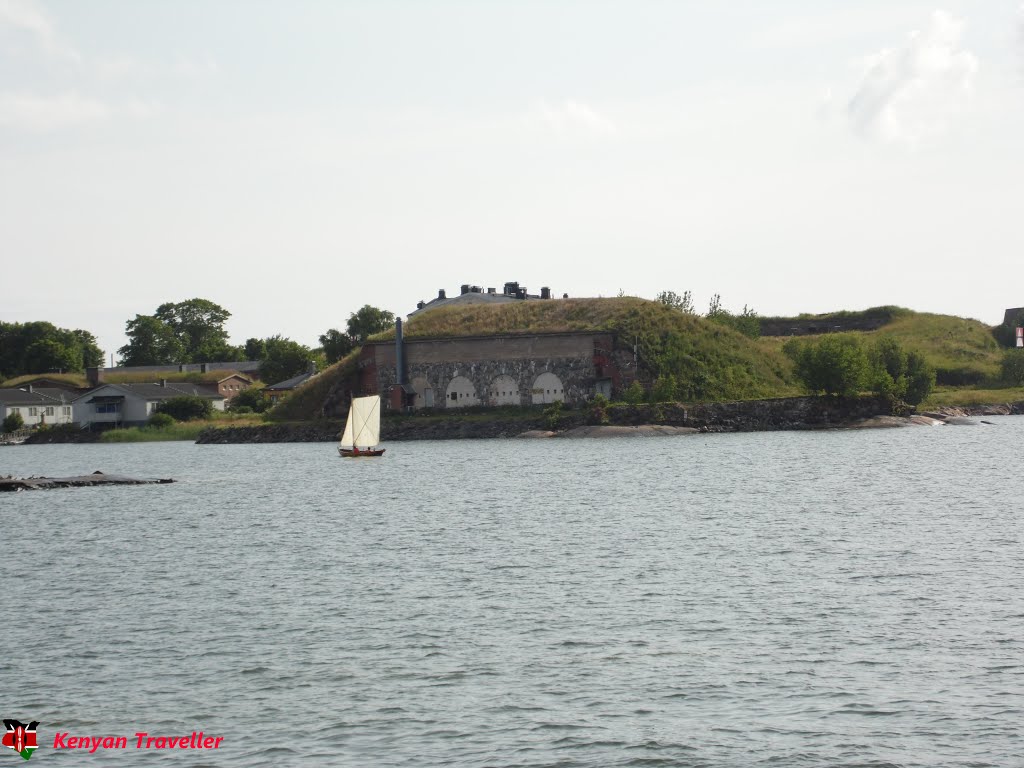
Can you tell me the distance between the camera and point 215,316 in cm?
19638

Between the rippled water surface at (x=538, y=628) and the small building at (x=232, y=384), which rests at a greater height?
the small building at (x=232, y=384)

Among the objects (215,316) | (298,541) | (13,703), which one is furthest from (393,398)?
(215,316)

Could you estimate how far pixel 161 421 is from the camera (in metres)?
117

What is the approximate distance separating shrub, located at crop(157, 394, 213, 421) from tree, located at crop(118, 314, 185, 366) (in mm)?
61675

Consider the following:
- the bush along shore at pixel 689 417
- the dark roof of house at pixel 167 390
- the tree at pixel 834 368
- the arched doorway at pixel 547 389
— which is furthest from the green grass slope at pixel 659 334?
the dark roof of house at pixel 167 390

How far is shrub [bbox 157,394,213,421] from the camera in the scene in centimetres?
11925

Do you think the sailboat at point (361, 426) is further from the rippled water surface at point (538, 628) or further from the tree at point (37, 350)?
the tree at point (37, 350)

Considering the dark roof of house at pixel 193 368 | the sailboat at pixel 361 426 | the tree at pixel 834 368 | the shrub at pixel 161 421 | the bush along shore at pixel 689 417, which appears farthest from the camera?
the dark roof of house at pixel 193 368

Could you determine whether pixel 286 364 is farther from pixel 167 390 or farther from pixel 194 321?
pixel 194 321

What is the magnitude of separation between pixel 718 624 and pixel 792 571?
19.5 feet

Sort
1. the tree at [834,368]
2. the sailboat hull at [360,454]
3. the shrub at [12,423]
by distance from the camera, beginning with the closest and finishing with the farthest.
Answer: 1. the sailboat hull at [360,454]
2. the tree at [834,368]
3. the shrub at [12,423]

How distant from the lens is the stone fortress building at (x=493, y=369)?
95.9 m

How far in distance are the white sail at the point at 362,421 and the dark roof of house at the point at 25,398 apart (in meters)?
67.2

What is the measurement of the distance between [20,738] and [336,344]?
121m
